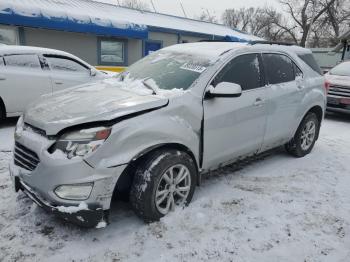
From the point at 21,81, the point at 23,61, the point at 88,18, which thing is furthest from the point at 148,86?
the point at 88,18

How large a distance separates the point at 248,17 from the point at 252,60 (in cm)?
6732

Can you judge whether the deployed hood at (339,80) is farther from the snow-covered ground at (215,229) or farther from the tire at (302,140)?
the snow-covered ground at (215,229)

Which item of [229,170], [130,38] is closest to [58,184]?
[229,170]

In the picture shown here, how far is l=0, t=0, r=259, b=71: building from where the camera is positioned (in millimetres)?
11742

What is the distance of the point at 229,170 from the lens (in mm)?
4660

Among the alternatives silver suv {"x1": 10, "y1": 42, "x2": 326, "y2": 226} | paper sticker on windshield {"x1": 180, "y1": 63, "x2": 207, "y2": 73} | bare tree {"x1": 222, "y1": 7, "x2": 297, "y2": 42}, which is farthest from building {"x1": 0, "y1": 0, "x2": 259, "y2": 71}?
bare tree {"x1": 222, "y1": 7, "x2": 297, "y2": 42}

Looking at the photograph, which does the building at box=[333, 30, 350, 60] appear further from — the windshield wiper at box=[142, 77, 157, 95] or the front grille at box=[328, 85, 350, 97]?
the windshield wiper at box=[142, 77, 157, 95]

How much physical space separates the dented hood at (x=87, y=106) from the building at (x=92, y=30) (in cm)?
943

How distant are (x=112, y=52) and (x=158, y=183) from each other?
12.7 metres

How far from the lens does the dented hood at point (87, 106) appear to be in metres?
2.81

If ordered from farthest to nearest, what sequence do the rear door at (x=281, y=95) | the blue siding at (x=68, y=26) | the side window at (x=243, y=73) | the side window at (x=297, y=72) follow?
the blue siding at (x=68, y=26), the side window at (x=297, y=72), the rear door at (x=281, y=95), the side window at (x=243, y=73)

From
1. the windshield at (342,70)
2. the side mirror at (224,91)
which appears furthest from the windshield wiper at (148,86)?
the windshield at (342,70)

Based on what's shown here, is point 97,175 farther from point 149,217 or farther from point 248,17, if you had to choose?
point 248,17

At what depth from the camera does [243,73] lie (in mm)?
4023
